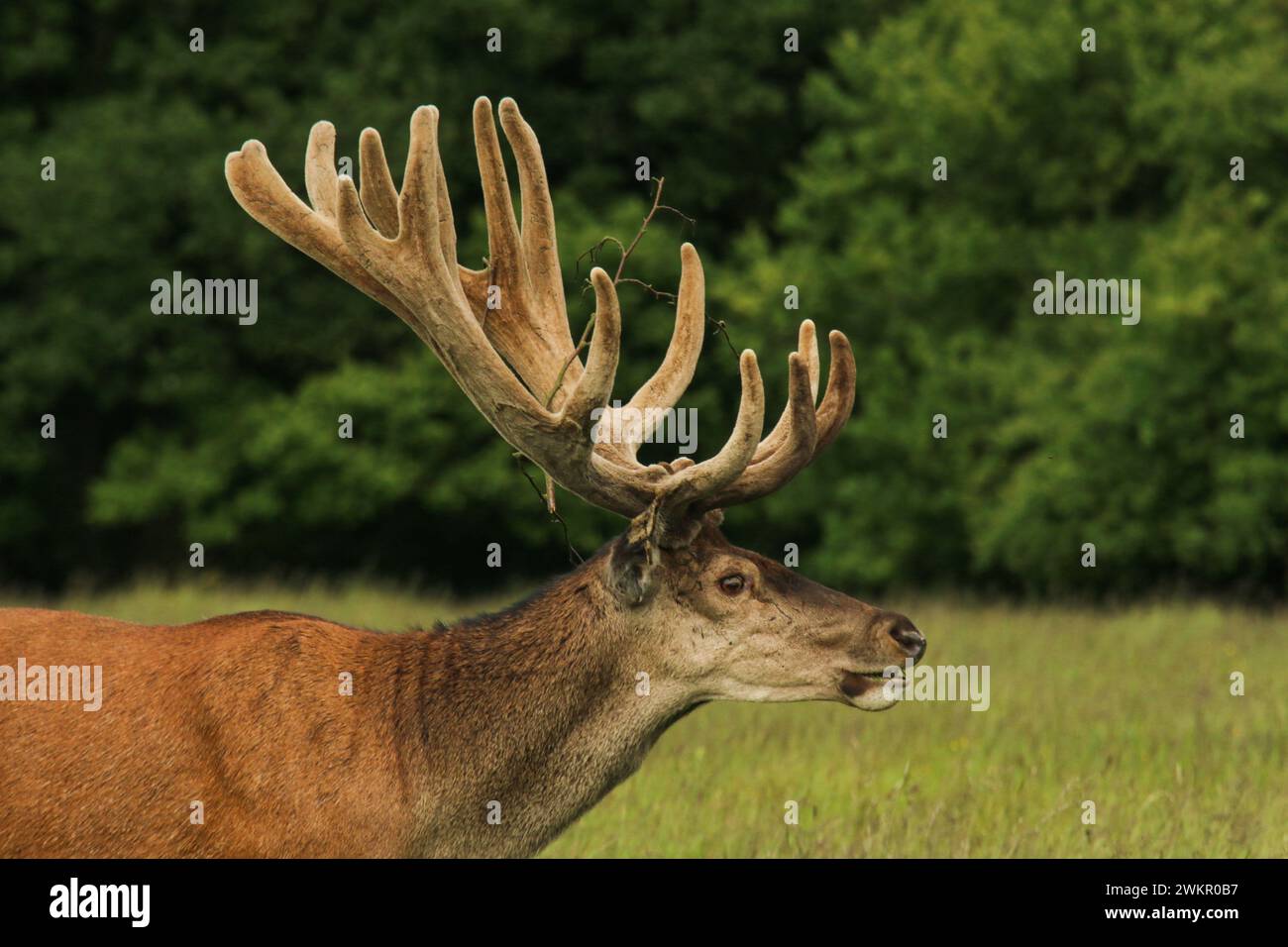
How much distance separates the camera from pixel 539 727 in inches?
193

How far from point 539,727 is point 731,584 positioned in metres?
0.64

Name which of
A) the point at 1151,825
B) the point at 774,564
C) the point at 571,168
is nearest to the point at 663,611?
the point at 774,564

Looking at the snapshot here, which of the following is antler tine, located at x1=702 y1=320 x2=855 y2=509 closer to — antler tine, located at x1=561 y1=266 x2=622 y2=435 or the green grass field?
antler tine, located at x1=561 y1=266 x2=622 y2=435

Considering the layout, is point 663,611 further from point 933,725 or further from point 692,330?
point 933,725

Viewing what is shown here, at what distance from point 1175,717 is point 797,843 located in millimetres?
3236

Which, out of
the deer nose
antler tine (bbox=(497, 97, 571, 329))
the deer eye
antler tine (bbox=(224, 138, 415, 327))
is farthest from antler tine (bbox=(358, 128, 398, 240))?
the deer nose

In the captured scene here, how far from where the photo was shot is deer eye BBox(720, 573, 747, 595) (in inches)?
197

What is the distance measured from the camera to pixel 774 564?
5.05m

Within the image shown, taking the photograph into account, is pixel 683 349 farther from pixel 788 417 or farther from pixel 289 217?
pixel 289 217

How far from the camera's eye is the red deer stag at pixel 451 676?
184 inches

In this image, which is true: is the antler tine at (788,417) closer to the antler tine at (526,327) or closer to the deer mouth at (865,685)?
the antler tine at (526,327)

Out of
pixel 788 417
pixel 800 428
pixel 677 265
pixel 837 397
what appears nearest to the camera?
pixel 800 428

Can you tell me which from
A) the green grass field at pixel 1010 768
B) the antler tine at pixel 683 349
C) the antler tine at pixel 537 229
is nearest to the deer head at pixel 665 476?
the antler tine at pixel 683 349

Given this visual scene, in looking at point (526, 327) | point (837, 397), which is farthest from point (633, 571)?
point (526, 327)
